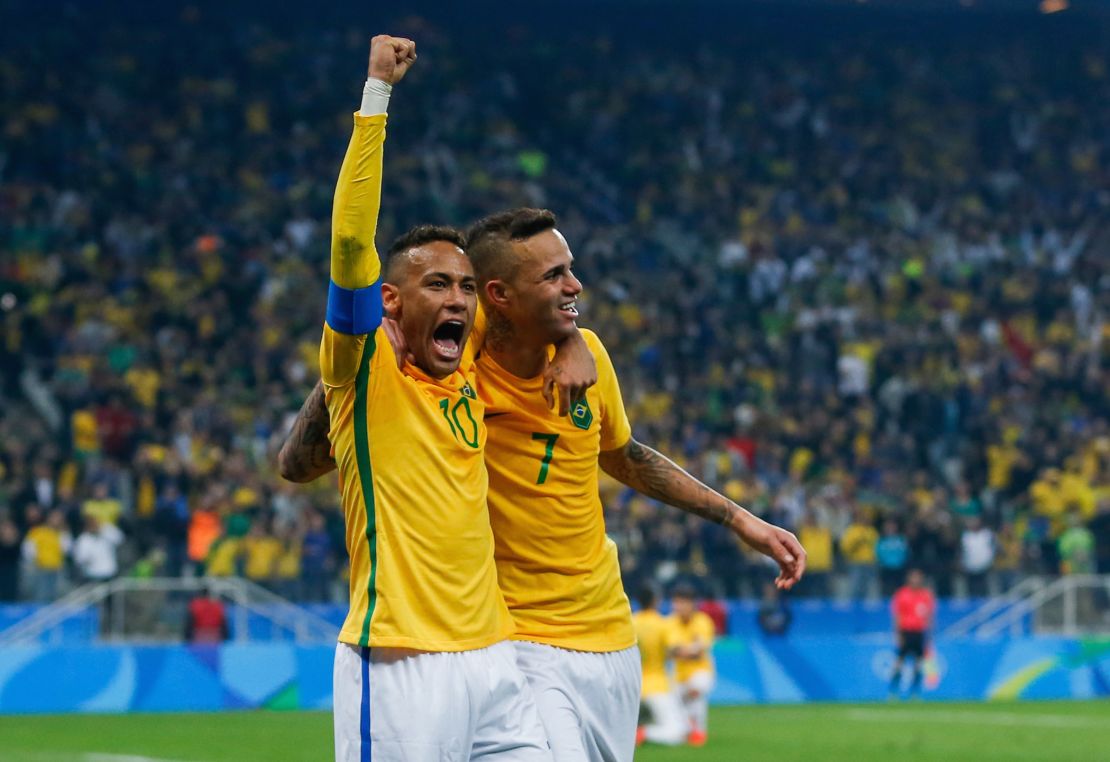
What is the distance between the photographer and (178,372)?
75.6ft

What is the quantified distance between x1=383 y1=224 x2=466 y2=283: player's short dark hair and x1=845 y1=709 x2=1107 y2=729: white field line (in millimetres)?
13949

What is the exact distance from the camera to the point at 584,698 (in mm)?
5574

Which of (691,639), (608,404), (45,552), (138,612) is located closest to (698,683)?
(691,639)

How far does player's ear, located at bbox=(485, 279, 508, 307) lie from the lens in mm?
5512

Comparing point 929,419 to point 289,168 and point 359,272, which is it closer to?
point 289,168

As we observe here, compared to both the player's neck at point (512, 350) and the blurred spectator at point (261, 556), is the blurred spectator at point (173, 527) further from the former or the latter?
the player's neck at point (512, 350)

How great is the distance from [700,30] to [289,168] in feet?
31.4

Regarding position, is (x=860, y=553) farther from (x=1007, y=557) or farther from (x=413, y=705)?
(x=413, y=705)

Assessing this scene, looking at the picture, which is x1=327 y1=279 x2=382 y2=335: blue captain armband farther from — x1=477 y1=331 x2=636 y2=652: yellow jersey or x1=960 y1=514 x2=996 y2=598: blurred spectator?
x1=960 y1=514 x2=996 y2=598: blurred spectator

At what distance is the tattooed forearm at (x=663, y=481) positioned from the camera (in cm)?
605

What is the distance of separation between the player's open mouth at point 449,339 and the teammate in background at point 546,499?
1.46 ft

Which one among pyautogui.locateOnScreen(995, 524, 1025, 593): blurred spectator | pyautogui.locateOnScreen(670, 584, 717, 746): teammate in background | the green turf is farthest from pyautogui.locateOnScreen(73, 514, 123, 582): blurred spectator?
pyautogui.locateOnScreen(995, 524, 1025, 593): blurred spectator

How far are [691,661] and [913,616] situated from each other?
493cm

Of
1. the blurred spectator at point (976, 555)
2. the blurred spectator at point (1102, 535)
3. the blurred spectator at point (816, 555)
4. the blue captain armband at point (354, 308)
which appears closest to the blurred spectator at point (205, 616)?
the blurred spectator at point (816, 555)
